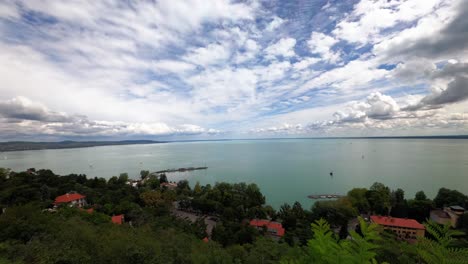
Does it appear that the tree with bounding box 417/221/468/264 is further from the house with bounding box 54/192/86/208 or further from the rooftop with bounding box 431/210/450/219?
the house with bounding box 54/192/86/208

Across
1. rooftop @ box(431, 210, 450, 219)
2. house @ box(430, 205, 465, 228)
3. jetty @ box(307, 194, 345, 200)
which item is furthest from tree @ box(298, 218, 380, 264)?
jetty @ box(307, 194, 345, 200)

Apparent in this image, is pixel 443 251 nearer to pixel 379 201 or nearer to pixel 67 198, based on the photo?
pixel 379 201

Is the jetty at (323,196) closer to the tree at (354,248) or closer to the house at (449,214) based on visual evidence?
the house at (449,214)

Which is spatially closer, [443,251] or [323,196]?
[443,251]

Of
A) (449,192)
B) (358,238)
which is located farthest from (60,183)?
(449,192)

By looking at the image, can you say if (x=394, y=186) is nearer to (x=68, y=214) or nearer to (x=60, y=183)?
(x=68, y=214)

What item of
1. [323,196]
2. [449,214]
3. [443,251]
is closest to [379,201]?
[449,214]
